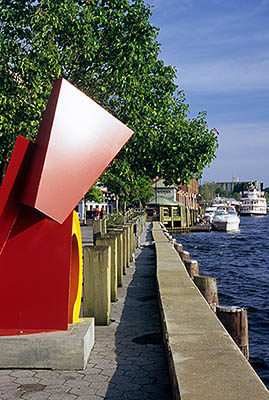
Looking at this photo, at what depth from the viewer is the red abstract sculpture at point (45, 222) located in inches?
202

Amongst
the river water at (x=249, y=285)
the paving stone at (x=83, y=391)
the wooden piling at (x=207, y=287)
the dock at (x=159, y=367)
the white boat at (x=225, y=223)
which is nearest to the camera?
the dock at (x=159, y=367)

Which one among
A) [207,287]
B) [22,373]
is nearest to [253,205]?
[207,287]

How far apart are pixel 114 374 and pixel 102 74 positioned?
14183 mm

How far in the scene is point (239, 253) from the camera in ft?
102

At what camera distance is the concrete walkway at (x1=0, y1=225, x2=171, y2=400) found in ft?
14.2

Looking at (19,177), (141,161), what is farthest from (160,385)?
(141,161)

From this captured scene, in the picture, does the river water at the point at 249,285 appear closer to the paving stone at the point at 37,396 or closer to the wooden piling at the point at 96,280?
the wooden piling at the point at 96,280

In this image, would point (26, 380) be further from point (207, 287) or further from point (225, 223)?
point (225, 223)

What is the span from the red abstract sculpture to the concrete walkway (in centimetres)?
59

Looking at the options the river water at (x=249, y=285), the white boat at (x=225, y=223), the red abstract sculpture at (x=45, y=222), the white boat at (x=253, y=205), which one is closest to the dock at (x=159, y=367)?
the red abstract sculpture at (x=45, y=222)

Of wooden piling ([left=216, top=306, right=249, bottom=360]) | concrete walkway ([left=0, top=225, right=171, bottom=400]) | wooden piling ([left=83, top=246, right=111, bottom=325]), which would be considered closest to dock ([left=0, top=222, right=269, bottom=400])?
concrete walkway ([left=0, top=225, right=171, bottom=400])

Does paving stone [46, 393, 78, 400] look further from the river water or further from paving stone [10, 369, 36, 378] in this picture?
the river water

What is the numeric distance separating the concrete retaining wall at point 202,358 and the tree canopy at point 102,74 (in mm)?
9826

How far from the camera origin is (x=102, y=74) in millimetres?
17422
